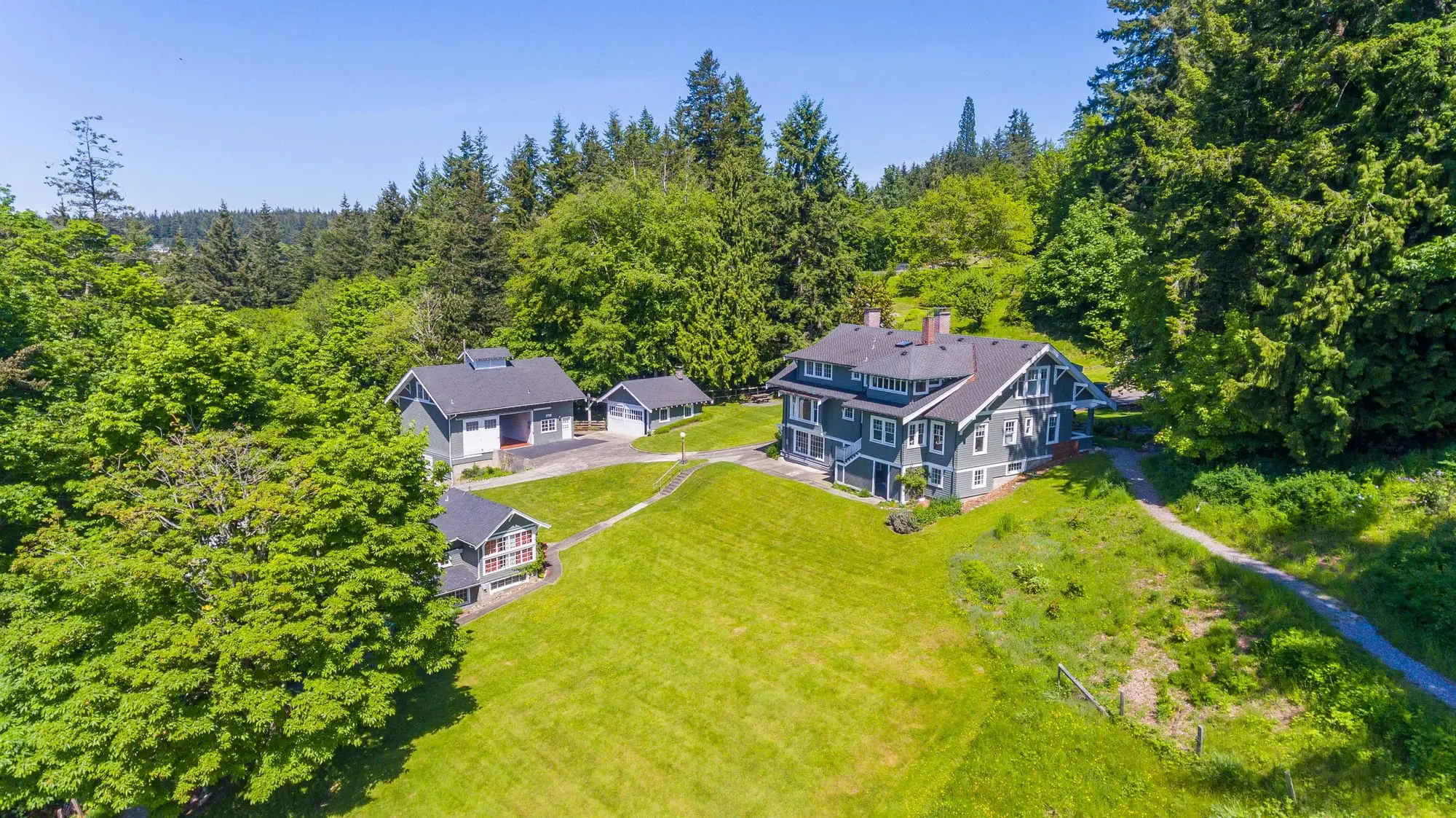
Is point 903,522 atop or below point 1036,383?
below

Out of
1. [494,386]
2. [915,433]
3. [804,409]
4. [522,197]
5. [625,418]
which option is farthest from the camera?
[522,197]

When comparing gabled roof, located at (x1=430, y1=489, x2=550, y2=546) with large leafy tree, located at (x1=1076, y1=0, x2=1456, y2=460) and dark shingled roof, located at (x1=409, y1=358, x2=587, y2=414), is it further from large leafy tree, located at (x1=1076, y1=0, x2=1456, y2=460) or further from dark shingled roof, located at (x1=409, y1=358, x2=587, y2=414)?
large leafy tree, located at (x1=1076, y1=0, x2=1456, y2=460)

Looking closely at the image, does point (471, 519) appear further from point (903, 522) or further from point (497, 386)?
point (497, 386)

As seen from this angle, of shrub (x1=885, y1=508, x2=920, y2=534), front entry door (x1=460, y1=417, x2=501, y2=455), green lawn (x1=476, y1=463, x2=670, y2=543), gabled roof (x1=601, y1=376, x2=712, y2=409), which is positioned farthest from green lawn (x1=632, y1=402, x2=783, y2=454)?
shrub (x1=885, y1=508, x2=920, y2=534)

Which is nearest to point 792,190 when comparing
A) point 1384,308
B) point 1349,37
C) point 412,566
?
point 1349,37

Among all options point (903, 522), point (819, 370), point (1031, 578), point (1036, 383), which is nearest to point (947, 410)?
point (1036, 383)

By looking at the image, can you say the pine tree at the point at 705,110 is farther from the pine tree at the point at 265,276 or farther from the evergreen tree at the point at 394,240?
the pine tree at the point at 265,276
